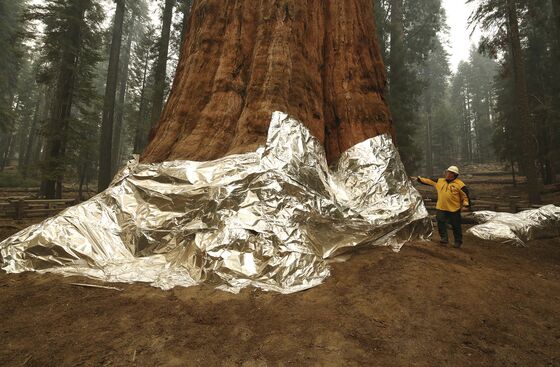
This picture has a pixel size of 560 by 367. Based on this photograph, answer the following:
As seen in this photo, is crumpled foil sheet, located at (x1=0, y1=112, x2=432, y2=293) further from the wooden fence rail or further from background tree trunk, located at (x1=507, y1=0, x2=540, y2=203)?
background tree trunk, located at (x1=507, y1=0, x2=540, y2=203)

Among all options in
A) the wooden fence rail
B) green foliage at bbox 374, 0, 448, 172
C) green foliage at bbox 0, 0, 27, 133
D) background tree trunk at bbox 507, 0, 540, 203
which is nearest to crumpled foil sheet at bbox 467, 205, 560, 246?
background tree trunk at bbox 507, 0, 540, 203

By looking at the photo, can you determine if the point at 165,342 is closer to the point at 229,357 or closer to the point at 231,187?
the point at 229,357

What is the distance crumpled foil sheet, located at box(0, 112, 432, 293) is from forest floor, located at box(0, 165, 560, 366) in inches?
12.2

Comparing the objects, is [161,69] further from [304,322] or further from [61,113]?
[304,322]

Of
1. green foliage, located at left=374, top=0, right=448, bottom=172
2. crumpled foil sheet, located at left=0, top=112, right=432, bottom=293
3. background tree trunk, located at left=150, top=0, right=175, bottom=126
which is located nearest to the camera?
crumpled foil sheet, located at left=0, top=112, right=432, bottom=293

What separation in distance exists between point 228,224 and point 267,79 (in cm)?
316

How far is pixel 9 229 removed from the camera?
715 cm

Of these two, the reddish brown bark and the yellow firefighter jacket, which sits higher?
the reddish brown bark

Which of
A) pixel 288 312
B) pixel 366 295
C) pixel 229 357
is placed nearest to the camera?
pixel 229 357

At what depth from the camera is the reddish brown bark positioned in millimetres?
5629

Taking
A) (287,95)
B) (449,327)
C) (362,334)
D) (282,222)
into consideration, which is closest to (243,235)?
(282,222)

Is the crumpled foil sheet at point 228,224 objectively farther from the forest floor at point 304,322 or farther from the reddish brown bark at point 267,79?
the reddish brown bark at point 267,79

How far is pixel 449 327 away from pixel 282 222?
2187mm

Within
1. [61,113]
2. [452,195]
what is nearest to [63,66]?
[61,113]
